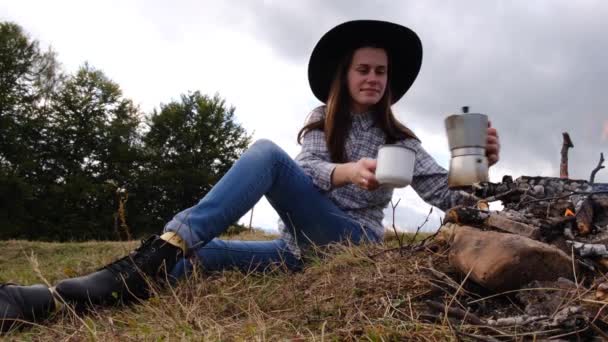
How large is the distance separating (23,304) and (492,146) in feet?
7.80

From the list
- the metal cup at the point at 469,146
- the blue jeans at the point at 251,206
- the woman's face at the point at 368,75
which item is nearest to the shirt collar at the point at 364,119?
the woman's face at the point at 368,75

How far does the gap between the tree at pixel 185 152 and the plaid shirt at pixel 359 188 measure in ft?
52.3

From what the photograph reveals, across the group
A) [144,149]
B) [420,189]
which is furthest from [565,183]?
[144,149]

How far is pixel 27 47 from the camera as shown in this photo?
2006 cm

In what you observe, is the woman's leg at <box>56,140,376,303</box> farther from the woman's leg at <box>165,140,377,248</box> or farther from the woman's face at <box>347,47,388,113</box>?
the woman's face at <box>347,47,388,113</box>

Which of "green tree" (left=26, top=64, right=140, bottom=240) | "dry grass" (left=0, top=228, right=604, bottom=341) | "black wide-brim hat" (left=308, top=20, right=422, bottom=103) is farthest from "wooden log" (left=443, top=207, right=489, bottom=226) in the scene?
"green tree" (left=26, top=64, right=140, bottom=240)

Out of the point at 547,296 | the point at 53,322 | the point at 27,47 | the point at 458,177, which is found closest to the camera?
the point at 547,296

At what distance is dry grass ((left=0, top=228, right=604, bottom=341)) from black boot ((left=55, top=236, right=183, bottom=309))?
7 centimetres

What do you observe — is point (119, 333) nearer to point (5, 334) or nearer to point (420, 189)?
point (5, 334)

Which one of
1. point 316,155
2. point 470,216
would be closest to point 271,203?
point 316,155

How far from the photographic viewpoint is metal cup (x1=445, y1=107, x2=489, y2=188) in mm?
2535

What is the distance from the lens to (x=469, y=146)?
8.41ft

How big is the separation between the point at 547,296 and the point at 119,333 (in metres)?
1.55

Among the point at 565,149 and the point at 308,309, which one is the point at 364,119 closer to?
the point at 565,149
